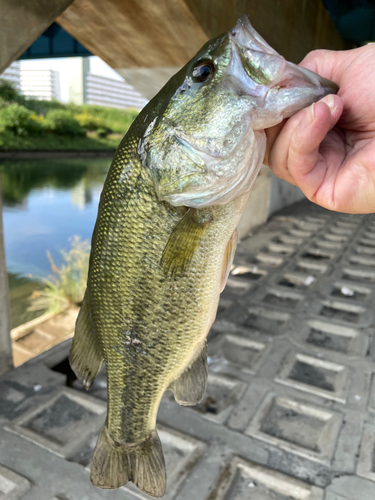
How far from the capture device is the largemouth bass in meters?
1.12

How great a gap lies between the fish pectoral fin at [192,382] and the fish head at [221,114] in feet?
2.27

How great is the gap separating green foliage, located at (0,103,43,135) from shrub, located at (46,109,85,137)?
1803 millimetres

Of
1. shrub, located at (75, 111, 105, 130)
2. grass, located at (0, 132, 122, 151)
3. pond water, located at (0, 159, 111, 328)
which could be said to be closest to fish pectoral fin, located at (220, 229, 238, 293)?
pond water, located at (0, 159, 111, 328)

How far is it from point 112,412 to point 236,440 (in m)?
1.14

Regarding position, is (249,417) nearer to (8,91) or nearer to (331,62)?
(331,62)

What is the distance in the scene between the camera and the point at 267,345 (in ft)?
10.9

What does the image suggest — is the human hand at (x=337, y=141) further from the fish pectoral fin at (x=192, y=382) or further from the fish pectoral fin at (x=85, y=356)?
the fish pectoral fin at (x=85, y=356)

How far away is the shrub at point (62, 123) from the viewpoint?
33.2 meters

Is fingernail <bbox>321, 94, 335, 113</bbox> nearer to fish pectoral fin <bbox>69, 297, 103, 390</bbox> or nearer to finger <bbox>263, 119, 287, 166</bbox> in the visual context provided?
finger <bbox>263, 119, 287, 166</bbox>

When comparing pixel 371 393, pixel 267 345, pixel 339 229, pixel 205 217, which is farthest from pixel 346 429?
pixel 339 229

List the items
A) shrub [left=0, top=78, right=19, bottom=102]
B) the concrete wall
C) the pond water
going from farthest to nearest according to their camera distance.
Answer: shrub [left=0, top=78, right=19, bottom=102]
the pond water
the concrete wall

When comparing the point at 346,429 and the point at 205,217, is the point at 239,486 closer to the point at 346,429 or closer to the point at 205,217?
the point at 346,429

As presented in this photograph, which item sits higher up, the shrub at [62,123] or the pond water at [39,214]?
the shrub at [62,123]

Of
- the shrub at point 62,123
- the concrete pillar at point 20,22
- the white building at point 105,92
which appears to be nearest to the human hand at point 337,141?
the concrete pillar at point 20,22
